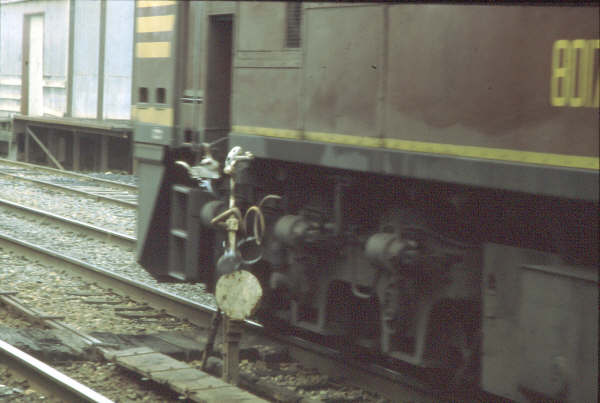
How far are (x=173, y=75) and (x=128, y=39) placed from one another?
14750 mm

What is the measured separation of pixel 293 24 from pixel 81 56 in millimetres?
17848

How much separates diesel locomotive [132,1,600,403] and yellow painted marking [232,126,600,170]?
0.03 feet

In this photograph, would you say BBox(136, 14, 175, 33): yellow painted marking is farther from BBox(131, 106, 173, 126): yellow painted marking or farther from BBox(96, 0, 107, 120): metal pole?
BBox(96, 0, 107, 120): metal pole

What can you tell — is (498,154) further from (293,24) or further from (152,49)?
(152,49)

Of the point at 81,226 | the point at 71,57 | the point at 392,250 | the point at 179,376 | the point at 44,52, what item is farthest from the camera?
the point at 44,52

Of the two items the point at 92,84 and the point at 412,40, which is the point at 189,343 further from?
the point at 92,84

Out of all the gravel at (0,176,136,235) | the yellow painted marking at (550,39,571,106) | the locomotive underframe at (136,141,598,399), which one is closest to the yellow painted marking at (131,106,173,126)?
the locomotive underframe at (136,141,598,399)

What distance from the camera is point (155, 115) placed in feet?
25.7

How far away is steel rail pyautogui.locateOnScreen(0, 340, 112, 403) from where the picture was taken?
5.70 metres

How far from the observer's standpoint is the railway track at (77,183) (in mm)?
16234

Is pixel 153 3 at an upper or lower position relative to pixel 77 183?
upper

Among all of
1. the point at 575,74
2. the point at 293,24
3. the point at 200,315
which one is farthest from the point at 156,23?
the point at 575,74

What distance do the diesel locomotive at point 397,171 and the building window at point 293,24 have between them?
0.02 m

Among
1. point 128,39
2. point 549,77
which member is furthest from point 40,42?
point 549,77
